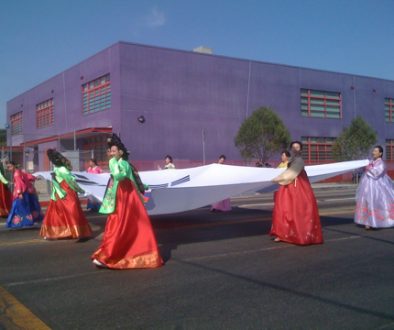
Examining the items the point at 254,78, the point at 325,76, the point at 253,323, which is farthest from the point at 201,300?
the point at 325,76

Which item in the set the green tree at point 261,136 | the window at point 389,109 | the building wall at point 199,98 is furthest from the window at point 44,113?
the window at point 389,109

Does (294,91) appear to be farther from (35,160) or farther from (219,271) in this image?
(219,271)

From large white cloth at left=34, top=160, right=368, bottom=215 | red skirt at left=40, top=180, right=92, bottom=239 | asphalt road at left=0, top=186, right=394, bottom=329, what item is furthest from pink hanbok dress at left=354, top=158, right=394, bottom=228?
red skirt at left=40, top=180, right=92, bottom=239

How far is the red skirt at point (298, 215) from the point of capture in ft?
26.1

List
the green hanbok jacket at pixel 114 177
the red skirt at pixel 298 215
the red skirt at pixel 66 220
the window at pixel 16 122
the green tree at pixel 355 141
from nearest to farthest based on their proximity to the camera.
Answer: the green hanbok jacket at pixel 114 177 → the red skirt at pixel 298 215 → the red skirt at pixel 66 220 → the green tree at pixel 355 141 → the window at pixel 16 122

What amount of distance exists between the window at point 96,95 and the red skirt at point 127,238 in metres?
21.9

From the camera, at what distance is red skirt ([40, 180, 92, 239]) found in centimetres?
870

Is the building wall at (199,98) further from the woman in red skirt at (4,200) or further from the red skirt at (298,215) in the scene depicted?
the red skirt at (298,215)

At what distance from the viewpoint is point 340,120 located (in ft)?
123

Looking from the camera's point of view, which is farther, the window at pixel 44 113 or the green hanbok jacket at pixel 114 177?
the window at pixel 44 113

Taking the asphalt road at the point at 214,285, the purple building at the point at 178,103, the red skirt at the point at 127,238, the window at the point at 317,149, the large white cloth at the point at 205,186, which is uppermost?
the purple building at the point at 178,103

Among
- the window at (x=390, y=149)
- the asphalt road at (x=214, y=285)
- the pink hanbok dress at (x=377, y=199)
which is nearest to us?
the asphalt road at (x=214, y=285)

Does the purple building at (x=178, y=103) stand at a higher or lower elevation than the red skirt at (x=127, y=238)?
higher

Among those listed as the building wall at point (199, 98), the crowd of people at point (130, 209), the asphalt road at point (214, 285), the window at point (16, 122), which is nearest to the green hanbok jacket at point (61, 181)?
the crowd of people at point (130, 209)
